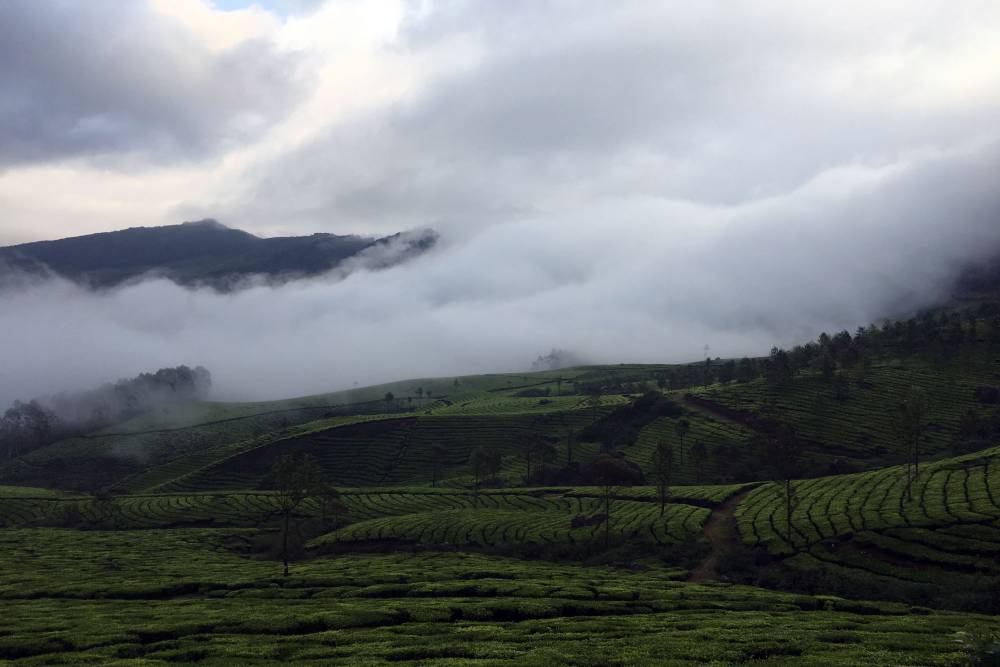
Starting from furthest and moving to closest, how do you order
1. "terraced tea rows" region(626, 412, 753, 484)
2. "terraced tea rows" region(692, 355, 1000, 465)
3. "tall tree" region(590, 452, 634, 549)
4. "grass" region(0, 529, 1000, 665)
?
"terraced tea rows" region(626, 412, 753, 484)
"terraced tea rows" region(692, 355, 1000, 465)
"tall tree" region(590, 452, 634, 549)
"grass" region(0, 529, 1000, 665)

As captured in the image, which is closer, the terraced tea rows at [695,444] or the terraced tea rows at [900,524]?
the terraced tea rows at [900,524]

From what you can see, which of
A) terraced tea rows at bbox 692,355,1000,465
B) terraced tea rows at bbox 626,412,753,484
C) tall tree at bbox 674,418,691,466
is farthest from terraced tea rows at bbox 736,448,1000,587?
tall tree at bbox 674,418,691,466

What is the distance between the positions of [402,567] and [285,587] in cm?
1731

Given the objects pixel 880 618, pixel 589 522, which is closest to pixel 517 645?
pixel 880 618

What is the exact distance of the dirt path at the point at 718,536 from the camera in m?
82.9

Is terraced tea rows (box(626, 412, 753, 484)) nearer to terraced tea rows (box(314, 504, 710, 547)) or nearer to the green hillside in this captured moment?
the green hillside

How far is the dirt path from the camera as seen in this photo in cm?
8294

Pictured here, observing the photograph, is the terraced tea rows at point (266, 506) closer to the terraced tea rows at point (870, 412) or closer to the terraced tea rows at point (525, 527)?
the terraced tea rows at point (525, 527)

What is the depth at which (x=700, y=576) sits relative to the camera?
82.0m

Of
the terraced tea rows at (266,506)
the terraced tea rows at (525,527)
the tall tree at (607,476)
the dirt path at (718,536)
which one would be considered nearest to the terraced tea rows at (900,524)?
the dirt path at (718,536)

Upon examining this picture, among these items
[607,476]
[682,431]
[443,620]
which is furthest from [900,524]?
[682,431]

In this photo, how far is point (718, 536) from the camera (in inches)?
3821

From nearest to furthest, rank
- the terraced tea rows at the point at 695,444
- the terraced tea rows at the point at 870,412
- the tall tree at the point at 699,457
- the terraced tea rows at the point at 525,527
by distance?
the terraced tea rows at the point at 525,527, the tall tree at the point at 699,457, the terraced tea rows at the point at 870,412, the terraced tea rows at the point at 695,444

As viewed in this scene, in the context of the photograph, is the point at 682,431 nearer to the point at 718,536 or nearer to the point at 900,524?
the point at 718,536
